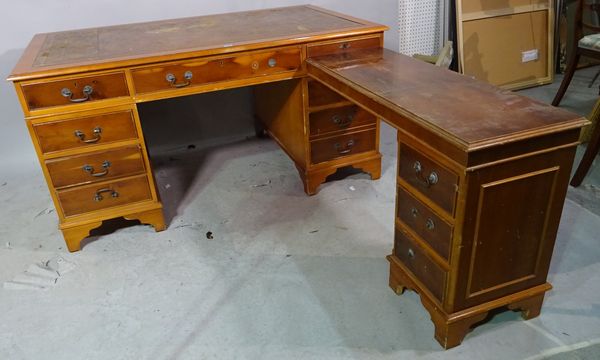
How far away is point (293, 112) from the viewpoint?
2.53 meters

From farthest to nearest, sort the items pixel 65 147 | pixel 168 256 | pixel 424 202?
pixel 168 256 → pixel 65 147 → pixel 424 202

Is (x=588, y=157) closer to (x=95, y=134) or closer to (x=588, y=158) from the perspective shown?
(x=588, y=158)

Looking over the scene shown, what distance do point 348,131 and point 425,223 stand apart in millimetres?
1026

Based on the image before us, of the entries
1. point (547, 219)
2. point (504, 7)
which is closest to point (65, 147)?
point (547, 219)

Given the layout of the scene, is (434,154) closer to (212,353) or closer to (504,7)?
(212,353)

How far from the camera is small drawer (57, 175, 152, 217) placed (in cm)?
213

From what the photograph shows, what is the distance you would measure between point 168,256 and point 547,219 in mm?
1517

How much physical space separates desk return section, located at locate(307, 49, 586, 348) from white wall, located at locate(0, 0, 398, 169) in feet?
5.28

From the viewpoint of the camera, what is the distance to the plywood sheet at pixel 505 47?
3.66 metres

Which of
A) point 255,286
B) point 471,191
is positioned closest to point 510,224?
point 471,191

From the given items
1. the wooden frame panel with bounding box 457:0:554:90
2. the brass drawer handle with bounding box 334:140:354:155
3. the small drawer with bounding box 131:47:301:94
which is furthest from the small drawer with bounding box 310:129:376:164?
the wooden frame panel with bounding box 457:0:554:90

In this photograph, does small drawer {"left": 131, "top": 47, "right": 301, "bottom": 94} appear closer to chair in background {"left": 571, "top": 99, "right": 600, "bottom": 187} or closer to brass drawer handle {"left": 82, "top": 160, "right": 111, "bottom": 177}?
brass drawer handle {"left": 82, "top": 160, "right": 111, "bottom": 177}

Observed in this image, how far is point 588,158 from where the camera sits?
2.46m

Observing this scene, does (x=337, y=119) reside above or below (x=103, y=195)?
above
